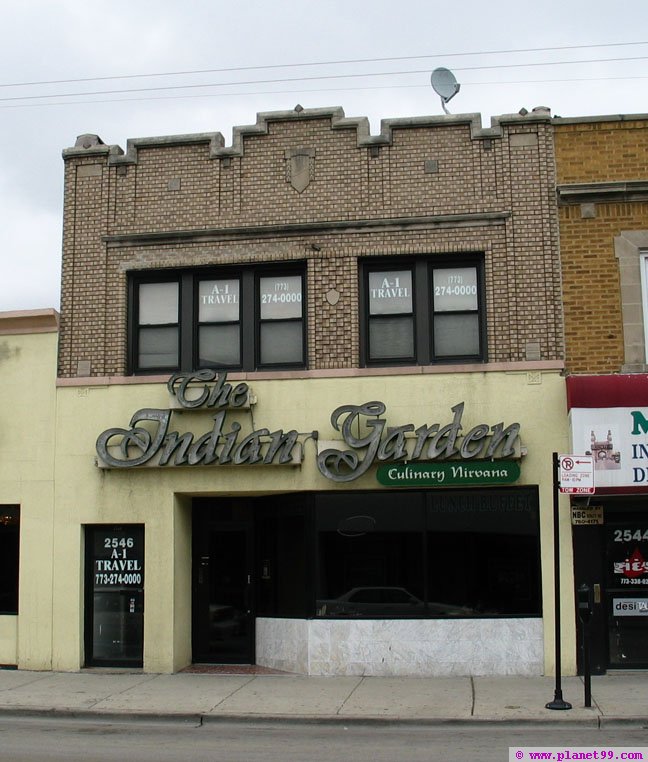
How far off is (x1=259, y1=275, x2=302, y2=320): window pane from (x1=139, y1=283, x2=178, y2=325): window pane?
4.92ft

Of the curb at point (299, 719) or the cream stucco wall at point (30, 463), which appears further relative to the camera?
the cream stucco wall at point (30, 463)

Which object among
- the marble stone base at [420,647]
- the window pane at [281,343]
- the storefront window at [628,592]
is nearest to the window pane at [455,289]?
the window pane at [281,343]

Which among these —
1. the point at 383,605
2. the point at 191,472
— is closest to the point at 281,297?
the point at 191,472

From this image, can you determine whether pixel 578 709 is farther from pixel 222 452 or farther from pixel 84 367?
pixel 84 367

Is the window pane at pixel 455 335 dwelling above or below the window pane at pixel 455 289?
below

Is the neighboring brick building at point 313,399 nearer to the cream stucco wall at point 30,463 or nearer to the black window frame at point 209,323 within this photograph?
the black window frame at point 209,323

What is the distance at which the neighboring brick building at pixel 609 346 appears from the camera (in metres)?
14.0

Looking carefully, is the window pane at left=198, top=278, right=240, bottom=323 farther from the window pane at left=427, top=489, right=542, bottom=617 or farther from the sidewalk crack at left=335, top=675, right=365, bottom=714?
the sidewalk crack at left=335, top=675, right=365, bottom=714

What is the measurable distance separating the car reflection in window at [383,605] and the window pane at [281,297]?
4.52 m

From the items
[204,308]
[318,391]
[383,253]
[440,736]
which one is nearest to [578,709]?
[440,736]

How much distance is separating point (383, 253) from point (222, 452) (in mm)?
4034

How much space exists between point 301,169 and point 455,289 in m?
3.19

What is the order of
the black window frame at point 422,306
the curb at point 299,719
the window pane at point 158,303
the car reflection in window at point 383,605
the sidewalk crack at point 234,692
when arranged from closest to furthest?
the curb at point 299,719 < the sidewalk crack at point 234,692 < the car reflection in window at point 383,605 < the black window frame at point 422,306 < the window pane at point 158,303

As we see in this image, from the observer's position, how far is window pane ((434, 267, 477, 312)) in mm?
15664
